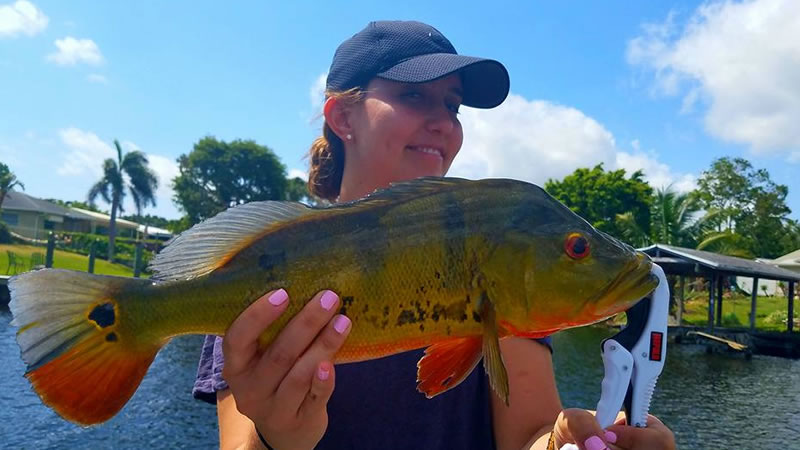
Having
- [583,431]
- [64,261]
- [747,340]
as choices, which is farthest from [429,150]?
[64,261]

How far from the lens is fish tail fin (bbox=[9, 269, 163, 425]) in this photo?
1.70 m

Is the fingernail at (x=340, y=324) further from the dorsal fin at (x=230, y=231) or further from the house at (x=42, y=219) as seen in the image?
the house at (x=42, y=219)

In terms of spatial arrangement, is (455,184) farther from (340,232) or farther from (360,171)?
(360,171)

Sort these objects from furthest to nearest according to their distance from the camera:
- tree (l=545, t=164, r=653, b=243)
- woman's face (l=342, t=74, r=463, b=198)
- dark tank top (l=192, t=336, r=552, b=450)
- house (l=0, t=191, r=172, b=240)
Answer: house (l=0, t=191, r=172, b=240)
tree (l=545, t=164, r=653, b=243)
woman's face (l=342, t=74, r=463, b=198)
dark tank top (l=192, t=336, r=552, b=450)

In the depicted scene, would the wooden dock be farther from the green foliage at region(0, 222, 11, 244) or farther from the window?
the window

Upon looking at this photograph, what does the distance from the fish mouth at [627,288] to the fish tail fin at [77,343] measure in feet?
4.51

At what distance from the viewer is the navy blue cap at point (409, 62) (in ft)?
8.22

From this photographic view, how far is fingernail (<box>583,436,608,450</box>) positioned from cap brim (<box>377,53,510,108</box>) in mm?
1493

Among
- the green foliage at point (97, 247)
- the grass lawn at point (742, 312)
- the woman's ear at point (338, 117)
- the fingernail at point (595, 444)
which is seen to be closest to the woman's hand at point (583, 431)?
the fingernail at point (595, 444)

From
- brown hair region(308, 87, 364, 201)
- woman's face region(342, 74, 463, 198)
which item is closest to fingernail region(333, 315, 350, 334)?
woman's face region(342, 74, 463, 198)

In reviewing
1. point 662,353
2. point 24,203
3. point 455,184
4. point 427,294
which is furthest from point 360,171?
point 24,203

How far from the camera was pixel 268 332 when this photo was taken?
70.6 inches

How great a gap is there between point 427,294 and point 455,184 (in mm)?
379

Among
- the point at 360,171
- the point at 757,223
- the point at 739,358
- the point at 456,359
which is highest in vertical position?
the point at 757,223
